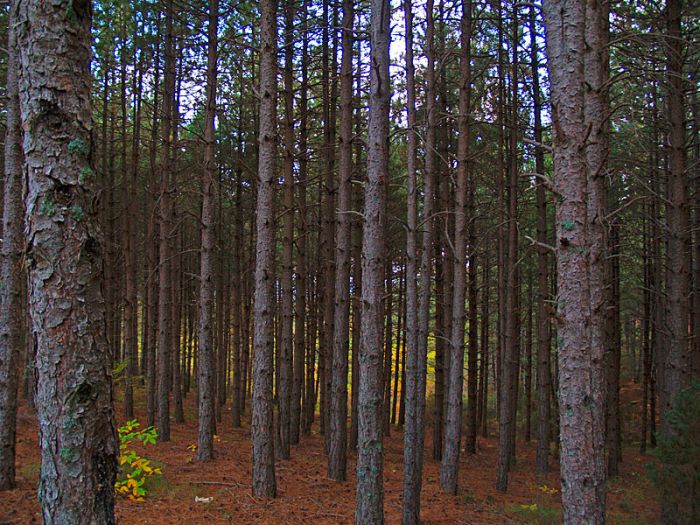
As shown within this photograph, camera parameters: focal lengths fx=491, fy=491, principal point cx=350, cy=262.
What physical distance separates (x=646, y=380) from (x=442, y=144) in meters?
11.8

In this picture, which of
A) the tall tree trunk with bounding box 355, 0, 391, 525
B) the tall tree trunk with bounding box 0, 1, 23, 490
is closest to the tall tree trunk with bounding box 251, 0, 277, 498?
the tall tree trunk with bounding box 355, 0, 391, 525

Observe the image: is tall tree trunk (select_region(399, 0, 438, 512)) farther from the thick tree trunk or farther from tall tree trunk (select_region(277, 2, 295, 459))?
the thick tree trunk

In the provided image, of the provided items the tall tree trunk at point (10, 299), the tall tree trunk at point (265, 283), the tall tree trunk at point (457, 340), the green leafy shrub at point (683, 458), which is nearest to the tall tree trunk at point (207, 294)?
the tall tree trunk at point (265, 283)

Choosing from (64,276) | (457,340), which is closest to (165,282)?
(457,340)

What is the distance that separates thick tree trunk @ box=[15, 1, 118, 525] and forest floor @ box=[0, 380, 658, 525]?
4840 millimetres

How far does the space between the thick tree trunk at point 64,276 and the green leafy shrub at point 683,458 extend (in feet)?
29.1

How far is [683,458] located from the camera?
8289 millimetres

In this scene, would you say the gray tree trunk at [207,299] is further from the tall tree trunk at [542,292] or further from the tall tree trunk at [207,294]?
the tall tree trunk at [542,292]

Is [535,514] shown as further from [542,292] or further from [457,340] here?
[542,292]

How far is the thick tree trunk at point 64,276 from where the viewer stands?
2.86 m

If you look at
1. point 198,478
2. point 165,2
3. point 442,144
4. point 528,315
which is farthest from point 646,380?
Answer: point 165,2

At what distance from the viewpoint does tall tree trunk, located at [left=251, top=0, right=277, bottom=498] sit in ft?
26.9

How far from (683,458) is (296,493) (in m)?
6.71

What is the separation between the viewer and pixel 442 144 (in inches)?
557
